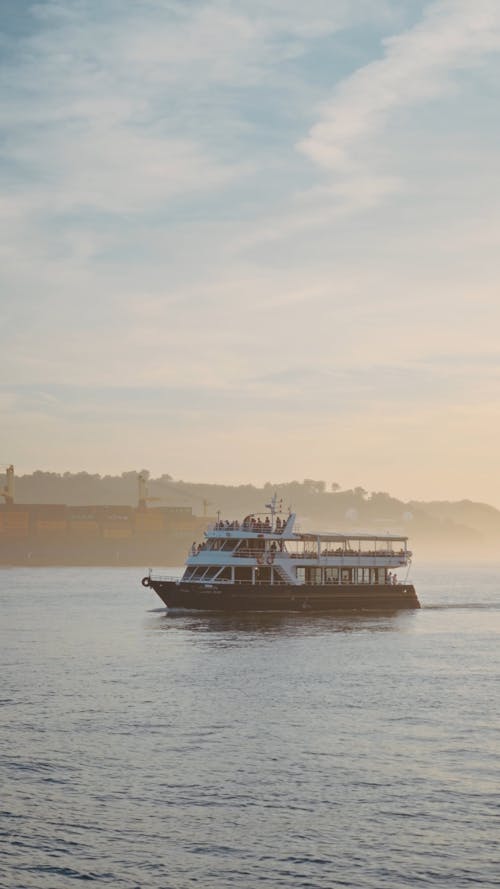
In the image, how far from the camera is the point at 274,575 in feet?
283

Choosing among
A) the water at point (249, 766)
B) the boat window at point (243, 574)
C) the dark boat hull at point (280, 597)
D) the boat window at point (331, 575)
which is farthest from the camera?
the boat window at point (331, 575)

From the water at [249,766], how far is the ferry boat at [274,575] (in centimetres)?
1502

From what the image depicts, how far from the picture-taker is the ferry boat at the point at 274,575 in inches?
3243

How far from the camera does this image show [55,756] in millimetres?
35688

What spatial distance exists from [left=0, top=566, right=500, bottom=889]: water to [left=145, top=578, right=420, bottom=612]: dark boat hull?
14652mm

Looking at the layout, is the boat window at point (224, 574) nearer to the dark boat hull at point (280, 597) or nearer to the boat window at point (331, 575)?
the dark boat hull at point (280, 597)

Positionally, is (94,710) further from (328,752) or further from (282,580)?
(282,580)

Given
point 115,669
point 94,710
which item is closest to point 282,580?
point 115,669

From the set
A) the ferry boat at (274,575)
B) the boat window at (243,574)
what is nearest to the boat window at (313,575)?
the ferry boat at (274,575)

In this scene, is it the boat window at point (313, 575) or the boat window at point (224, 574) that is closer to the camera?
the boat window at point (224, 574)

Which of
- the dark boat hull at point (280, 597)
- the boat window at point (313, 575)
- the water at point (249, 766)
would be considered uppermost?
the boat window at point (313, 575)

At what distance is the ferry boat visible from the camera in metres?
82.4

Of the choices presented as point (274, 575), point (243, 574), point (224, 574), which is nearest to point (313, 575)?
point (274, 575)

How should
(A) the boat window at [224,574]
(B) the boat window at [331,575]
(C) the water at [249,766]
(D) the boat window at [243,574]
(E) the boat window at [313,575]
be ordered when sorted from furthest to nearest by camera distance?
(B) the boat window at [331,575] < (E) the boat window at [313,575] < (D) the boat window at [243,574] < (A) the boat window at [224,574] < (C) the water at [249,766]
